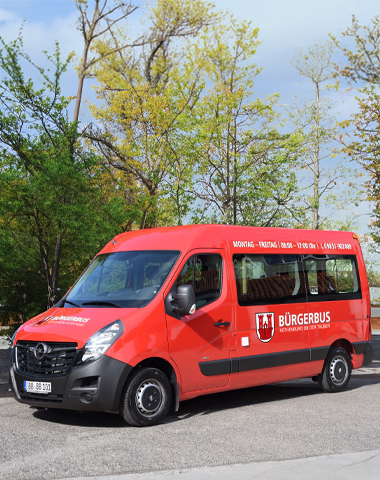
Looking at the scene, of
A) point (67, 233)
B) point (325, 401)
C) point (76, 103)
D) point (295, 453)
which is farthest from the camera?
point (76, 103)

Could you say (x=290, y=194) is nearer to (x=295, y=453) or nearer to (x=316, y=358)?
(x=316, y=358)

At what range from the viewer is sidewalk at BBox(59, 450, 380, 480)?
5.00m

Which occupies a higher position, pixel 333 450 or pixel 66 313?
pixel 66 313

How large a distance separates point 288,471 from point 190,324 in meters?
2.71

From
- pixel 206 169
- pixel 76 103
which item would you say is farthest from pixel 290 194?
pixel 76 103

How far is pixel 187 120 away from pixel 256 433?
22.2m

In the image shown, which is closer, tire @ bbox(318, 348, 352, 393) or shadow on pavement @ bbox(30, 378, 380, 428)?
shadow on pavement @ bbox(30, 378, 380, 428)

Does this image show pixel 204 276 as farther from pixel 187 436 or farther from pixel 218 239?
pixel 187 436

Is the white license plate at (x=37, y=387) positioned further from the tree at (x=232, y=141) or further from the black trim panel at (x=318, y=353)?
the tree at (x=232, y=141)

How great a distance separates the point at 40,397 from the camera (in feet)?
22.8

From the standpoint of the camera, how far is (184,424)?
7.25 metres

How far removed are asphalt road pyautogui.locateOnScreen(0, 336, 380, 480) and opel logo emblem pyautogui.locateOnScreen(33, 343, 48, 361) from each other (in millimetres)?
767

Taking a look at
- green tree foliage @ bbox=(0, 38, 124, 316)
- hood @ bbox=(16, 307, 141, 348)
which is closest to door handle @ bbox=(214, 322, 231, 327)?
hood @ bbox=(16, 307, 141, 348)

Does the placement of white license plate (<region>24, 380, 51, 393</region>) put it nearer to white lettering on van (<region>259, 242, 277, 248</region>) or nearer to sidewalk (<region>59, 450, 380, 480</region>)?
sidewalk (<region>59, 450, 380, 480</region>)
